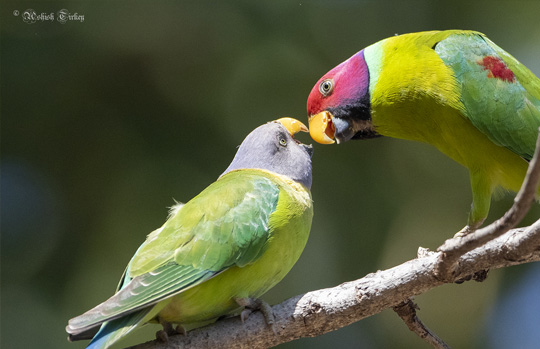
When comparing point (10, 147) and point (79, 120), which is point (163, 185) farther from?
point (10, 147)

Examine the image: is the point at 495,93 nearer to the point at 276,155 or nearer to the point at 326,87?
the point at 326,87

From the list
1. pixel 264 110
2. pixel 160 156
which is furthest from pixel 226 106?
pixel 160 156

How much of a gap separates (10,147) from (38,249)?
918 mm

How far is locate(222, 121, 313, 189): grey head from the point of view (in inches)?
151

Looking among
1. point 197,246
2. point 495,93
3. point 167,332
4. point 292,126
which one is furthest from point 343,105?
point 167,332

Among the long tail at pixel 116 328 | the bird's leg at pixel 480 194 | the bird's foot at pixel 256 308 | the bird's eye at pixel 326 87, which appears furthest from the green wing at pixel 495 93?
the long tail at pixel 116 328

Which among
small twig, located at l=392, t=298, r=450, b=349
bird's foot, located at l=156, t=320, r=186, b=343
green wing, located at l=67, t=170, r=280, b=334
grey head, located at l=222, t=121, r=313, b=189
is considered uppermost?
grey head, located at l=222, t=121, r=313, b=189

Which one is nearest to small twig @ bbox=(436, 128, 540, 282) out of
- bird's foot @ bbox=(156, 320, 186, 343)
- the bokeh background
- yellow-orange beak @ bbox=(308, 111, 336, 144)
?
Result: bird's foot @ bbox=(156, 320, 186, 343)

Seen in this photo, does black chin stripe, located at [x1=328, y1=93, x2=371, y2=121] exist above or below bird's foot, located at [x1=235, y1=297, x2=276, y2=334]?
above

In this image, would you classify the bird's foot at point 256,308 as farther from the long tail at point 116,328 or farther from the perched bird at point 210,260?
the long tail at point 116,328

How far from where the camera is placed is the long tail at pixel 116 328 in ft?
8.71

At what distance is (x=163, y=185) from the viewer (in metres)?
5.38

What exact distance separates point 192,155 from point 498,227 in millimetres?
3627

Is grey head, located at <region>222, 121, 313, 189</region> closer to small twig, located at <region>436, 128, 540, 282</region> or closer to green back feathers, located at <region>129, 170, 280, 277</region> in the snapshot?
green back feathers, located at <region>129, 170, 280, 277</region>
